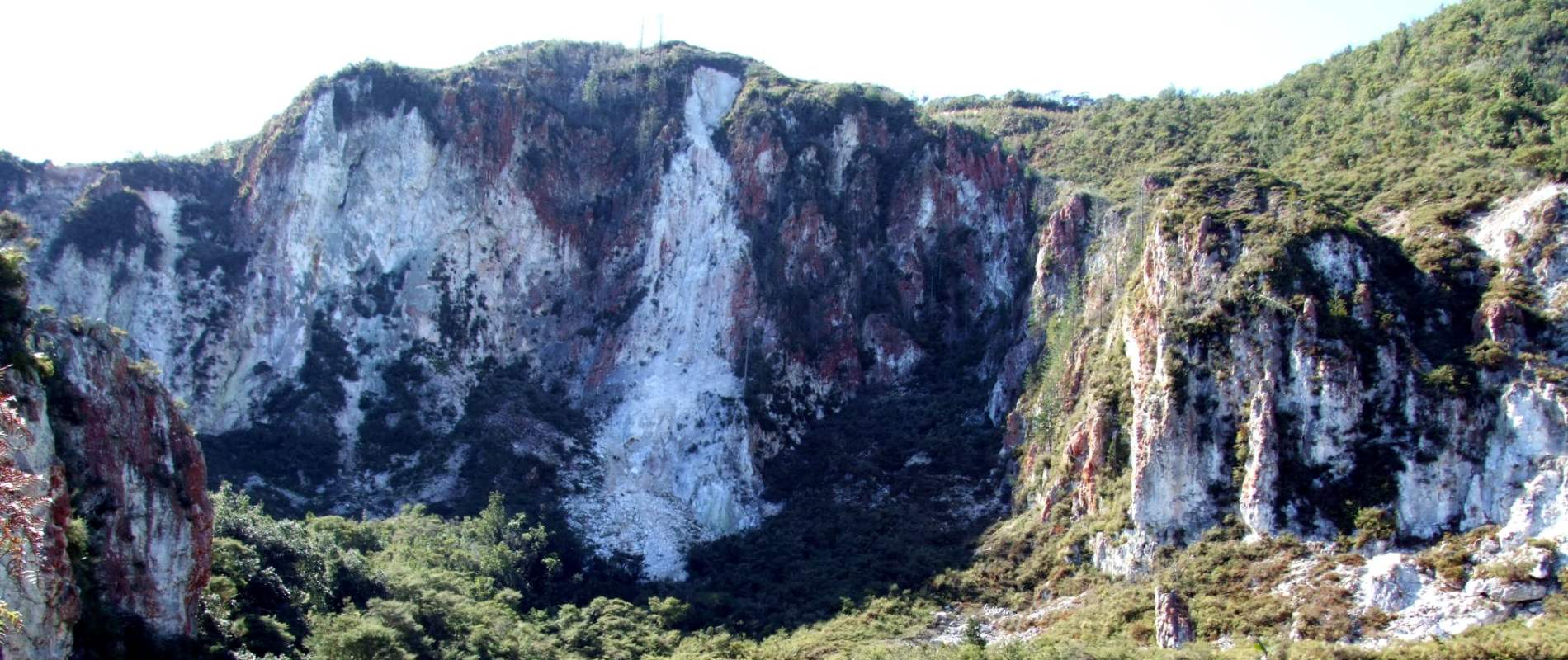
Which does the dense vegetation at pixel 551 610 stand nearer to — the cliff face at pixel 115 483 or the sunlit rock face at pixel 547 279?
the cliff face at pixel 115 483

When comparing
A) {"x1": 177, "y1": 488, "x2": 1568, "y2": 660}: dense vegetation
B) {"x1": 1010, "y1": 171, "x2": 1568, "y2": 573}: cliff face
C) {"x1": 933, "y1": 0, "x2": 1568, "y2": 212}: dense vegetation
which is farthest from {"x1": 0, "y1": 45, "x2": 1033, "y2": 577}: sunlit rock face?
{"x1": 1010, "y1": 171, "x2": 1568, "y2": 573}: cliff face

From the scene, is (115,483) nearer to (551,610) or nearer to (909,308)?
(551,610)

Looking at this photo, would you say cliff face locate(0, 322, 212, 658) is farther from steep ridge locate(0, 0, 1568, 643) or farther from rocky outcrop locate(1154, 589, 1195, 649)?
rocky outcrop locate(1154, 589, 1195, 649)

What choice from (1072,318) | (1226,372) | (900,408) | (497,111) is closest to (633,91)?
(497,111)

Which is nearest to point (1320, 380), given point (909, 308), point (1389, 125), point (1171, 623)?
point (1171, 623)

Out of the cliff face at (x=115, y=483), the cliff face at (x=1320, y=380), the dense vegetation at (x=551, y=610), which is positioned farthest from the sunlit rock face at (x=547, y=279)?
the cliff face at (x=115, y=483)
